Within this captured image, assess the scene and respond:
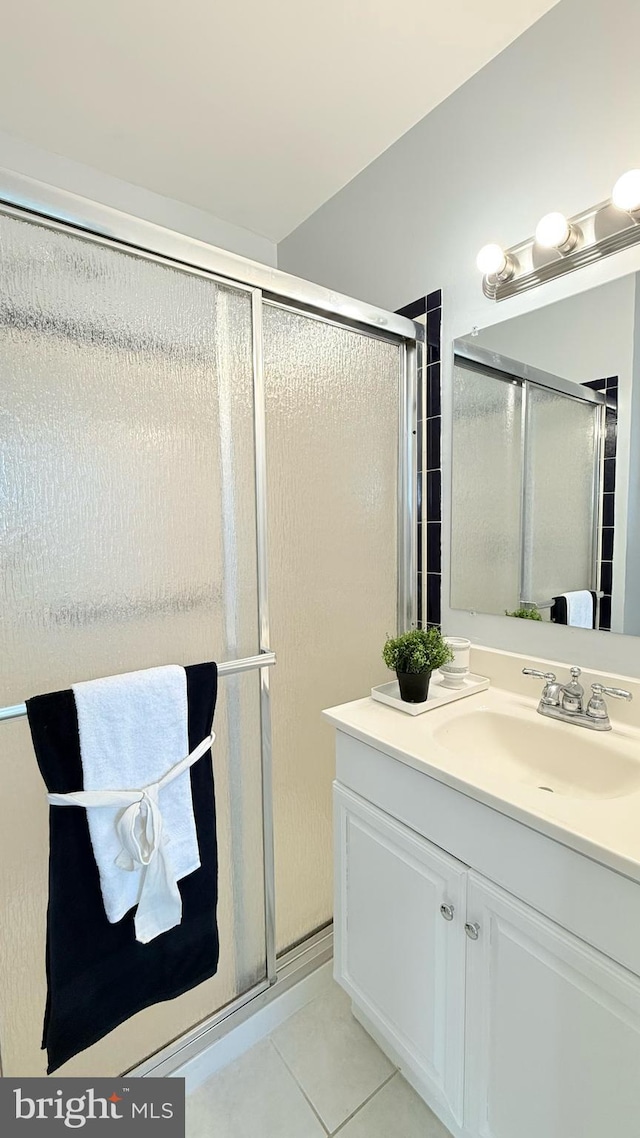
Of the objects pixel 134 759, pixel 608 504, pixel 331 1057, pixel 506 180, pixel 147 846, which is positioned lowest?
pixel 331 1057

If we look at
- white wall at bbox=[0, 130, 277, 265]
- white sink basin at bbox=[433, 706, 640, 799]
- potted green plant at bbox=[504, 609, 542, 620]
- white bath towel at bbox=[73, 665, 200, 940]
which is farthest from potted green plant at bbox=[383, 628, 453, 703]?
white wall at bbox=[0, 130, 277, 265]

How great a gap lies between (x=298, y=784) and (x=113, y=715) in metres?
0.68

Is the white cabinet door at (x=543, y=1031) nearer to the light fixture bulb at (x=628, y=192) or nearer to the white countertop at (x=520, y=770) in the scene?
the white countertop at (x=520, y=770)

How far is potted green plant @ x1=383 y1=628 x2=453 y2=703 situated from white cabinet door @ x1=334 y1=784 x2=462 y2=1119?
293mm

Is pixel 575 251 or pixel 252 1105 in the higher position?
pixel 575 251

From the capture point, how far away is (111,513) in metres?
1.04

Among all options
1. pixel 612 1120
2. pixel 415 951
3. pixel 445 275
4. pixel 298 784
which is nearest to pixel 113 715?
pixel 298 784

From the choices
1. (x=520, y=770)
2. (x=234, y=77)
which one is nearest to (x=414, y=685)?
(x=520, y=770)

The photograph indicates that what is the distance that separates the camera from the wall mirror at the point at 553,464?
44.6 inches

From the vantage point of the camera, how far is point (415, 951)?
3.49ft

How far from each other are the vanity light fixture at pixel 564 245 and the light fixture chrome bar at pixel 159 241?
1.16ft

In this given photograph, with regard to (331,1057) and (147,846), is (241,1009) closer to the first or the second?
(331,1057)

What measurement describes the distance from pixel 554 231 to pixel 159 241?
896 millimetres

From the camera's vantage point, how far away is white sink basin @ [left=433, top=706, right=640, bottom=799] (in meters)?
1.04
